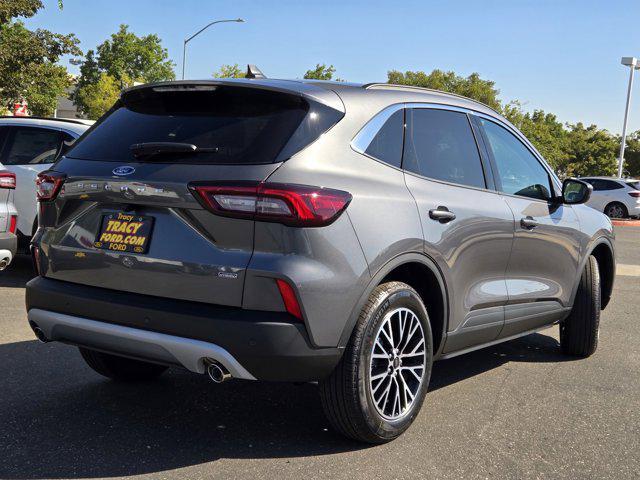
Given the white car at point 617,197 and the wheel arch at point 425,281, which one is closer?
the wheel arch at point 425,281

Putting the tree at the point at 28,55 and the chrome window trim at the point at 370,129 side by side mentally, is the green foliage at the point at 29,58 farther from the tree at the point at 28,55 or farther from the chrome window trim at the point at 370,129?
the chrome window trim at the point at 370,129

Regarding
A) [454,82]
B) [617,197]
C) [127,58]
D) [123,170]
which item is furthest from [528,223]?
[127,58]

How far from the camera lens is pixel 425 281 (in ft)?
13.0

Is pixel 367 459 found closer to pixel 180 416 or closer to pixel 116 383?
pixel 180 416

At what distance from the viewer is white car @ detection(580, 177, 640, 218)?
85.4ft

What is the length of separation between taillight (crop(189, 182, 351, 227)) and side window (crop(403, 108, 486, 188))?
0.83 meters

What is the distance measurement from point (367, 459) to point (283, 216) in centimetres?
124

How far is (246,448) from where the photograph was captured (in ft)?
11.8

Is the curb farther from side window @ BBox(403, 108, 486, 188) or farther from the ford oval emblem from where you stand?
the ford oval emblem

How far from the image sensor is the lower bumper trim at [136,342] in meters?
3.15

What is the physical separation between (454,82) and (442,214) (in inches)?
2110

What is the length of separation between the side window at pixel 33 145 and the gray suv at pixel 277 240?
4.74 meters

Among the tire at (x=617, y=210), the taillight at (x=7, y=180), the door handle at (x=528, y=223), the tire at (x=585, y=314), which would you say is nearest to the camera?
the door handle at (x=528, y=223)

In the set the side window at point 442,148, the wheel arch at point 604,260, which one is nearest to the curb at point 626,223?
the wheel arch at point 604,260
